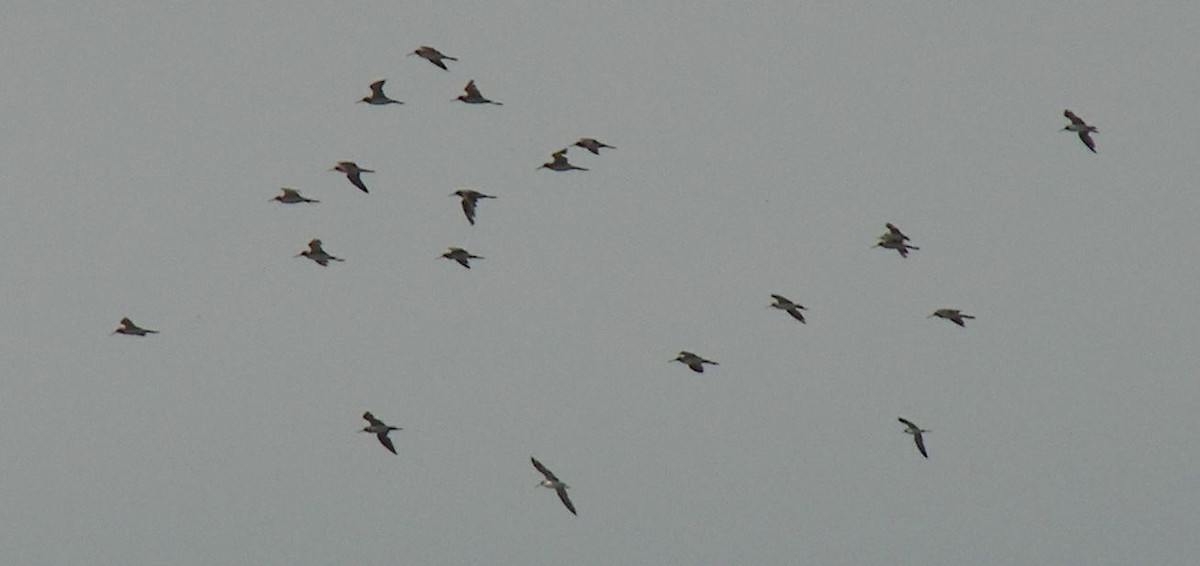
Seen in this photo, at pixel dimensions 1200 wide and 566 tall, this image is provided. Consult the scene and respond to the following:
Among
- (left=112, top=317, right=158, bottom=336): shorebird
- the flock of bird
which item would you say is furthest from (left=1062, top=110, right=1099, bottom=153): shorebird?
(left=112, top=317, right=158, bottom=336): shorebird

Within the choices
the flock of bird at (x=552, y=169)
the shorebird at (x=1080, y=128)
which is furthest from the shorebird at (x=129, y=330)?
the shorebird at (x=1080, y=128)

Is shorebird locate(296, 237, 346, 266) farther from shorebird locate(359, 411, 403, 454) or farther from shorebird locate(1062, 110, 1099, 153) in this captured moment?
shorebird locate(1062, 110, 1099, 153)

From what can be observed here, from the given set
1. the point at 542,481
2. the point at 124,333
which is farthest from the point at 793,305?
the point at 124,333

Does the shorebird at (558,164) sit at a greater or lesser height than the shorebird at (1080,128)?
lesser

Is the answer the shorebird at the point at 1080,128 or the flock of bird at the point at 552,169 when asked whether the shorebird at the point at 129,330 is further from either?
the shorebird at the point at 1080,128

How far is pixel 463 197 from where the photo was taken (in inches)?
3098

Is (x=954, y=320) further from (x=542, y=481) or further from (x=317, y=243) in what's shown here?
(x=317, y=243)

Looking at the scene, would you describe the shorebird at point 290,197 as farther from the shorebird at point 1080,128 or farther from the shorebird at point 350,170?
the shorebird at point 1080,128

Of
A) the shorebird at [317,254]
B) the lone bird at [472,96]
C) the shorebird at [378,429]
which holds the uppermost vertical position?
the lone bird at [472,96]

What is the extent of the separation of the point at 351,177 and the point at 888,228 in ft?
52.0

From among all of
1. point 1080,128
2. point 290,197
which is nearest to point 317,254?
point 290,197

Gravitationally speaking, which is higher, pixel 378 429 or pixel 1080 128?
pixel 1080 128

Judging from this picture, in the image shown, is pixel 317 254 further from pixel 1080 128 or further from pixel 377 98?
pixel 1080 128

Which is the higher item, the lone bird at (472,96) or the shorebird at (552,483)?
the lone bird at (472,96)
